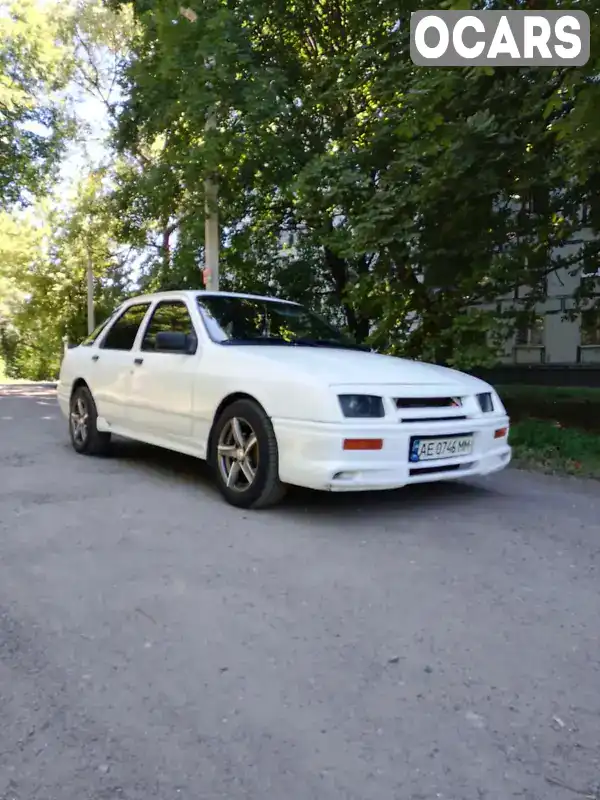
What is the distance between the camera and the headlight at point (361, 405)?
4.44 meters

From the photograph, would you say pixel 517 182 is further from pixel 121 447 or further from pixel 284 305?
pixel 121 447

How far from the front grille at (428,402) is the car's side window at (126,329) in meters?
2.98

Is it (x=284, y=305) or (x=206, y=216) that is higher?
(x=206, y=216)

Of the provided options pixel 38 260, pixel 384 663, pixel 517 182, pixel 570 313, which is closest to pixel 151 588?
pixel 384 663

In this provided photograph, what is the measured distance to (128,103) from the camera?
46.1 feet

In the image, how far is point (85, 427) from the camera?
23.4 feet

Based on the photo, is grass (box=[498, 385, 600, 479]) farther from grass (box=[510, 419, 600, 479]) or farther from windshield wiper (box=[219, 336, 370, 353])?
windshield wiper (box=[219, 336, 370, 353])

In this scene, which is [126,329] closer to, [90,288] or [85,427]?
[85,427]

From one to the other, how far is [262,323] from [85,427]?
2.32m

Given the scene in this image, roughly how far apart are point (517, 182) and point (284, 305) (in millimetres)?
4476

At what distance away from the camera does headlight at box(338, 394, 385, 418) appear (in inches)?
175

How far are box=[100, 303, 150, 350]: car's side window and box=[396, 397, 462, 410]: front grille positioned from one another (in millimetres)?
2976

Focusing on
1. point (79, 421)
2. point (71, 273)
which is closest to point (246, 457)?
point (79, 421)

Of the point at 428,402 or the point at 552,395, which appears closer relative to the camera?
the point at 428,402
